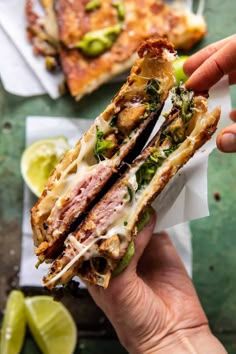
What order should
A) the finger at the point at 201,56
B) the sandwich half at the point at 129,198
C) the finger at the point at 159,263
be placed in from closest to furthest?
the sandwich half at the point at 129,198 < the finger at the point at 201,56 < the finger at the point at 159,263

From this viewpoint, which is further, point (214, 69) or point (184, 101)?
point (214, 69)

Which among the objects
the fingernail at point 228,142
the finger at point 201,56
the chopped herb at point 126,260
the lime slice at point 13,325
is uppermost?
the finger at point 201,56

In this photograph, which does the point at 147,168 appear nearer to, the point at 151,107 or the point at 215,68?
the point at 151,107

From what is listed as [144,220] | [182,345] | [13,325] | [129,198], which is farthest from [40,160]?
[182,345]

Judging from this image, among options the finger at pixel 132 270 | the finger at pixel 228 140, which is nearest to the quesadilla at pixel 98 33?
the finger at pixel 132 270

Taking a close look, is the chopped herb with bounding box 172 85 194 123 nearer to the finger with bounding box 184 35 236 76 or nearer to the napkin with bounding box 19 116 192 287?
the finger with bounding box 184 35 236 76

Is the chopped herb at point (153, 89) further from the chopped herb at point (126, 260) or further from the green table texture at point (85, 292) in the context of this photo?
the green table texture at point (85, 292)

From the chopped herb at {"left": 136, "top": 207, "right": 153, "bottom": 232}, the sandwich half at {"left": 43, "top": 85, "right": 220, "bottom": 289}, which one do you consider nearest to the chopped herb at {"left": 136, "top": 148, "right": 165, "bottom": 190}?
the sandwich half at {"left": 43, "top": 85, "right": 220, "bottom": 289}

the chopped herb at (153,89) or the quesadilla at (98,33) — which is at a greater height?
the chopped herb at (153,89)
